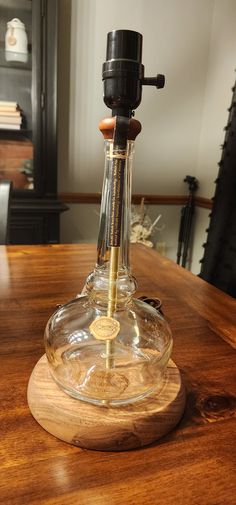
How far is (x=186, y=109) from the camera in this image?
2.41 metres

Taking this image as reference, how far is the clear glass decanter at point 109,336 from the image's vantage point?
14.6 inches

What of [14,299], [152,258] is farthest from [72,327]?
[152,258]

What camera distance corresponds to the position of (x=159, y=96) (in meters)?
2.30

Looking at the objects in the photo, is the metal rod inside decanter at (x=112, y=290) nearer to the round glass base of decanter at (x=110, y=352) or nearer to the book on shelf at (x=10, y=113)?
the round glass base of decanter at (x=110, y=352)

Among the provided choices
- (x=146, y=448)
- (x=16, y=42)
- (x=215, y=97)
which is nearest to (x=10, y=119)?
(x=16, y=42)

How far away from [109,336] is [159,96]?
2.23 m

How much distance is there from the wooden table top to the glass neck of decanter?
17 centimetres

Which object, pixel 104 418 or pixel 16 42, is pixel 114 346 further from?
pixel 16 42

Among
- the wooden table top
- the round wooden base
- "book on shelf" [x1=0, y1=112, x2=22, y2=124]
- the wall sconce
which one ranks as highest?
the wall sconce

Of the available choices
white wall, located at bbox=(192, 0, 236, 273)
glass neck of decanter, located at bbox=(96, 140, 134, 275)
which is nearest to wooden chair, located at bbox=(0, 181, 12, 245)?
glass neck of decanter, located at bbox=(96, 140, 134, 275)

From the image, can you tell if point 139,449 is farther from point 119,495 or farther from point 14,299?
point 14,299

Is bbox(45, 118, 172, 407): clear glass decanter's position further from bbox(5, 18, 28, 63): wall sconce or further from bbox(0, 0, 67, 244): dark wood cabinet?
bbox(5, 18, 28, 63): wall sconce

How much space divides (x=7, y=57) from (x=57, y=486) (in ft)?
6.81

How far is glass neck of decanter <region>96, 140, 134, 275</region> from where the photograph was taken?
1.17 feet
